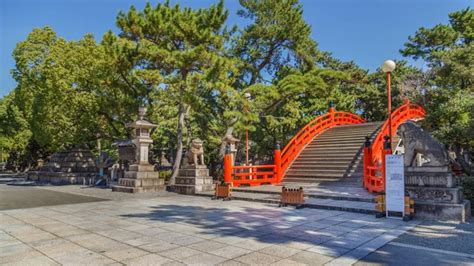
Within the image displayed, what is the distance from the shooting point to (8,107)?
3703cm

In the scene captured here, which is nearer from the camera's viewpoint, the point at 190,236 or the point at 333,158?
the point at 190,236

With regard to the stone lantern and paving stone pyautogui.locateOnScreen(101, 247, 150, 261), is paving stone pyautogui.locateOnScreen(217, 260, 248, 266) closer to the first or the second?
paving stone pyautogui.locateOnScreen(101, 247, 150, 261)

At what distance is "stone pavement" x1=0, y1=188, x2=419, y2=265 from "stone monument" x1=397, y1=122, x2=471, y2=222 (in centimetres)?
83

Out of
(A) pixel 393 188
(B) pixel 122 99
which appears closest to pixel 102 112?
(B) pixel 122 99

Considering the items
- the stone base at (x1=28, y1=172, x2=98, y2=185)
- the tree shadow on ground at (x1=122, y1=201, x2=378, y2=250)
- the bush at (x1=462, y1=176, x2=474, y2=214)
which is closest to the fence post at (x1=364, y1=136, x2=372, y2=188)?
the bush at (x1=462, y1=176, x2=474, y2=214)

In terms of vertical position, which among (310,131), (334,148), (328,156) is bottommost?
(328,156)

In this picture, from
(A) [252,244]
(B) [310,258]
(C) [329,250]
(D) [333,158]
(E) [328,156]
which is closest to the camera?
(B) [310,258]

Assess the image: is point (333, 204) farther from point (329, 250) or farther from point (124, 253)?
point (124, 253)

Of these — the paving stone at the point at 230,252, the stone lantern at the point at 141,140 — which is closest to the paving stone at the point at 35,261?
the paving stone at the point at 230,252

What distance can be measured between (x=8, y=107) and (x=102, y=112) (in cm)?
2553

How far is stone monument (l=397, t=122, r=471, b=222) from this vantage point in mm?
7871

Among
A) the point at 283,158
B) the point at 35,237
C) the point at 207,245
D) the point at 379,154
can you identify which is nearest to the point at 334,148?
the point at 379,154

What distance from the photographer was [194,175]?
48.2 feet

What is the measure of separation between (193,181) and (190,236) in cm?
826
